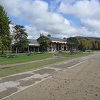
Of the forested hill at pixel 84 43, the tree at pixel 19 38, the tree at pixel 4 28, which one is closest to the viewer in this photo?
the tree at pixel 4 28

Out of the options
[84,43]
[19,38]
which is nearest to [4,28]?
[19,38]

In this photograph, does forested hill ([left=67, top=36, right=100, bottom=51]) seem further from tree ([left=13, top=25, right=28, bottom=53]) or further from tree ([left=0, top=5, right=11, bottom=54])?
tree ([left=0, top=5, right=11, bottom=54])

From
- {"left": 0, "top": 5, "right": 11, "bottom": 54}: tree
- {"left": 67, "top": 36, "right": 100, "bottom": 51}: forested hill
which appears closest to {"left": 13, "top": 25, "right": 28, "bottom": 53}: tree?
{"left": 0, "top": 5, "right": 11, "bottom": 54}: tree

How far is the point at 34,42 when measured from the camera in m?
101

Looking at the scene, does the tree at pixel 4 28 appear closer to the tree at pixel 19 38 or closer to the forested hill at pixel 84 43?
the tree at pixel 19 38

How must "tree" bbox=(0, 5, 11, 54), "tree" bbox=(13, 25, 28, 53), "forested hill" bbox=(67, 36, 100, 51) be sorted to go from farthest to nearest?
1. "forested hill" bbox=(67, 36, 100, 51)
2. "tree" bbox=(13, 25, 28, 53)
3. "tree" bbox=(0, 5, 11, 54)

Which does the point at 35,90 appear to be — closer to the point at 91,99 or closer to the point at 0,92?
the point at 0,92

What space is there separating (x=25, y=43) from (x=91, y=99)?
68793 mm

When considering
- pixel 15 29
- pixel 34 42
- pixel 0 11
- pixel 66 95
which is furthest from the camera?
pixel 34 42

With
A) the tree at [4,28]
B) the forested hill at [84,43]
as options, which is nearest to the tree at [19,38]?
the tree at [4,28]

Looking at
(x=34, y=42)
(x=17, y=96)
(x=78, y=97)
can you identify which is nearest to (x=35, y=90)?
(x=17, y=96)

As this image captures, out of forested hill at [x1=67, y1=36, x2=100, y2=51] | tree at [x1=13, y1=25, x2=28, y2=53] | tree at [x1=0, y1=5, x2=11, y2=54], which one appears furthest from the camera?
forested hill at [x1=67, y1=36, x2=100, y2=51]

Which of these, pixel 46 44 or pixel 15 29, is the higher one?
pixel 15 29

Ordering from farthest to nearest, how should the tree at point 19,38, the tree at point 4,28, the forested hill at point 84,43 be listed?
the forested hill at point 84,43
the tree at point 19,38
the tree at point 4,28
